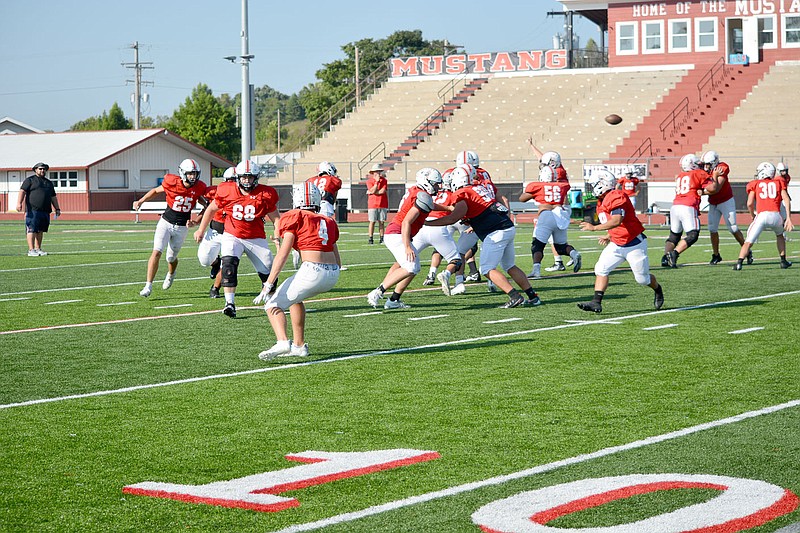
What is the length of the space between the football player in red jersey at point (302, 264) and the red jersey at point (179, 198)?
17.6 feet

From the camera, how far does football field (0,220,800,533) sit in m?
5.21

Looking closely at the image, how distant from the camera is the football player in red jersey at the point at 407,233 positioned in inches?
483

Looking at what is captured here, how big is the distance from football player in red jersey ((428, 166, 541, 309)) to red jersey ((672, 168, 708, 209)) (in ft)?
20.4

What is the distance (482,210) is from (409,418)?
20.2 ft

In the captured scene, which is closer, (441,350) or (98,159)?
(441,350)

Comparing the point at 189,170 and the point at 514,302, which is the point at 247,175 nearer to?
the point at 189,170

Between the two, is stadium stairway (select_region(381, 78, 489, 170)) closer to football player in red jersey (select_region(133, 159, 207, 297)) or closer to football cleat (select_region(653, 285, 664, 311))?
football player in red jersey (select_region(133, 159, 207, 297))

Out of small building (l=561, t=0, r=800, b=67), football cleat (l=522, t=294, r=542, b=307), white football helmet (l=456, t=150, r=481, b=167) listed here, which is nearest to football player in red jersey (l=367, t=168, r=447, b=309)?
white football helmet (l=456, t=150, r=481, b=167)

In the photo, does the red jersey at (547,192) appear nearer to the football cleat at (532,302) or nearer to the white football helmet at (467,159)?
the white football helmet at (467,159)

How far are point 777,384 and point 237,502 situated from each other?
4.45 metres

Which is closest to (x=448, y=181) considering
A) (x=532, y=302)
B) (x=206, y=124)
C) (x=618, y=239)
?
(x=532, y=302)

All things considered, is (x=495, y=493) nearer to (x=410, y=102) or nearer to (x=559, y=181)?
(x=559, y=181)

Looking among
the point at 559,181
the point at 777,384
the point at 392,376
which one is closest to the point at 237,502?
the point at 392,376

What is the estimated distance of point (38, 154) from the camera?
197 ft
